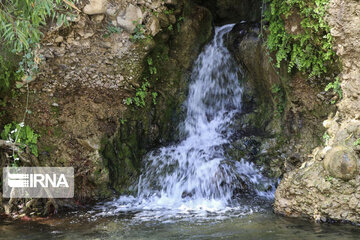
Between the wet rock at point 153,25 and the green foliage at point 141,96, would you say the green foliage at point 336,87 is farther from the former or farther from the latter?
the green foliage at point 141,96

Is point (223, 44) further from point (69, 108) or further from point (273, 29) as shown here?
point (69, 108)

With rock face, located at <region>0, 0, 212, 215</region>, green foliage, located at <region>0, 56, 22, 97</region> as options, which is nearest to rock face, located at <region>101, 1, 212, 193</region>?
rock face, located at <region>0, 0, 212, 215</region>

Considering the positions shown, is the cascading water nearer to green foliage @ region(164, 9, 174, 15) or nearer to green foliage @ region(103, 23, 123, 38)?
green foliage @ region(164, 9, 174, 15)

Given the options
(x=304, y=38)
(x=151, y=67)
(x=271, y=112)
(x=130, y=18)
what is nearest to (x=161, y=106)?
(x=151, y=67)

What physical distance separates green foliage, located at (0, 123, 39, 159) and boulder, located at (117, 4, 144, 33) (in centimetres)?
244

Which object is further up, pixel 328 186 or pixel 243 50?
pixel 243 50

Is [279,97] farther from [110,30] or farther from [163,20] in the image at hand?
[110,30]

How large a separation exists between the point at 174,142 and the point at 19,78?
10.4 feet

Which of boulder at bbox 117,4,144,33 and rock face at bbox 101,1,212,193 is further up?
boulder at bbox 117,4,144,33

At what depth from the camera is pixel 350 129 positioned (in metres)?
4.55

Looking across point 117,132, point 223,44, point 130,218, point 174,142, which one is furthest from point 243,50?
point 130,218

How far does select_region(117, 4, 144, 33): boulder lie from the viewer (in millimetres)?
6340

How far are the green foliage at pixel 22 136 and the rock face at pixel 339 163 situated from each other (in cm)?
405

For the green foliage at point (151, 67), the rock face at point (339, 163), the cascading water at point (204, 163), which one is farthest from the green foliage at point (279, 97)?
the green foliage at point (151, 67)
